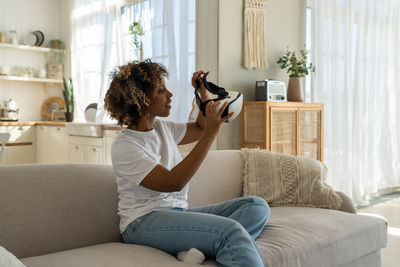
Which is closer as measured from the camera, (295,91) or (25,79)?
(295,91)

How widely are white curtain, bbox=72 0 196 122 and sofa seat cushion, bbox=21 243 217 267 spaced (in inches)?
86.7

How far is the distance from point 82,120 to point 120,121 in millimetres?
4202

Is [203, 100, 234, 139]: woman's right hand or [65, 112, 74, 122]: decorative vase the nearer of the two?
[203, 100, 234, 139]: woman's right hand

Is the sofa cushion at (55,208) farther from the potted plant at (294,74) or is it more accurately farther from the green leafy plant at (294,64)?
the green leafy plant at (294,64)

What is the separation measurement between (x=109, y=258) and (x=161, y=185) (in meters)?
0.30

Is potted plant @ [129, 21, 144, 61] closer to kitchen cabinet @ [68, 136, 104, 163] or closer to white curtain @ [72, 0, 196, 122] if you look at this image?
white curtain @ [72, 0, 196, 122]

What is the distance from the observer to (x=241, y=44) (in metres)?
3.86

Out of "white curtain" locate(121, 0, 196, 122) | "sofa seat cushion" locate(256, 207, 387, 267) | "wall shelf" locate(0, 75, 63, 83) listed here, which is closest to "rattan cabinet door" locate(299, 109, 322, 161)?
"white curtain" locate(121, 0, 196, 122)

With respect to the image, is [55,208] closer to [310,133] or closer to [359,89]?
[310,133]

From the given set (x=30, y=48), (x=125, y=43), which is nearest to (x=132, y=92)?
(x=125, y=43)

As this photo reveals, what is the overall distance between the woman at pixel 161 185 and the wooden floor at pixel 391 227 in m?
1.56

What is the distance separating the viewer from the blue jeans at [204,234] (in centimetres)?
145

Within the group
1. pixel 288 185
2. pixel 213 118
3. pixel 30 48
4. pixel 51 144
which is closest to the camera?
pixel 213 118

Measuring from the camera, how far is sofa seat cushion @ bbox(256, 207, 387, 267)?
1742mm
